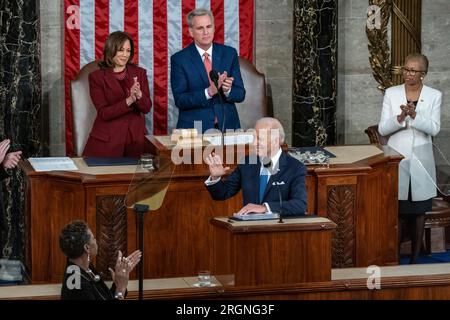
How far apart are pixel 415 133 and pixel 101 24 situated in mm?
3319

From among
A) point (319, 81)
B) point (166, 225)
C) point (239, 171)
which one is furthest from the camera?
point (319, 81)

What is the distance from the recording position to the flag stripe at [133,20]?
11641mm

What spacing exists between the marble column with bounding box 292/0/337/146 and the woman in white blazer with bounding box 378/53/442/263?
149cm

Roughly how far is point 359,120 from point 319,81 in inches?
34.2

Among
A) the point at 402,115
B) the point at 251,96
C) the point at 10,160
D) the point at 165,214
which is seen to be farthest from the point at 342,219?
the point at 10,160

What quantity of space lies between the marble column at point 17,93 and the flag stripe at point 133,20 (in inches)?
39.7

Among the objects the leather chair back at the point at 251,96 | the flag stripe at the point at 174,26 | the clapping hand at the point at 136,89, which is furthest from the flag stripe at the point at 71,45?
the clapping hand at the point at 136,89

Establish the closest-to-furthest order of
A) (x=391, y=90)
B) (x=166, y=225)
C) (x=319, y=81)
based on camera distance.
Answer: (x=166, y=225) → (x=391, y=90) → (x=319, y=81)

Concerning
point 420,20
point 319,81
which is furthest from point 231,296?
point 420,20

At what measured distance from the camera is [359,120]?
12227 millimetres

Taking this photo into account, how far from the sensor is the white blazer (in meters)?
10.1

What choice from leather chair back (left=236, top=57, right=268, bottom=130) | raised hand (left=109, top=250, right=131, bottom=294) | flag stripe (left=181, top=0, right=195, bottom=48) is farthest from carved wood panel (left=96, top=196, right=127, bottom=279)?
flag stripe (left=181, top=0, right=195, bottom=48)

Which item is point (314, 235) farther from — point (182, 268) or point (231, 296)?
point (182, 268)

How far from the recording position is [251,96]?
1150cm
